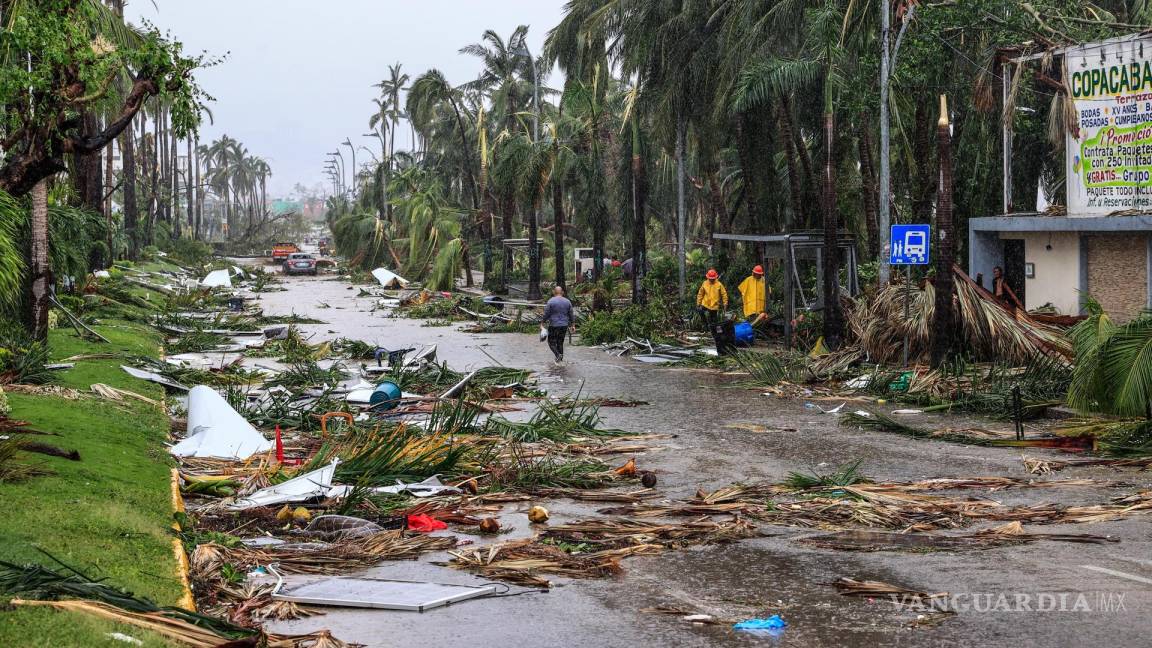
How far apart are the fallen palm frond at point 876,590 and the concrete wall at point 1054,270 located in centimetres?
1651

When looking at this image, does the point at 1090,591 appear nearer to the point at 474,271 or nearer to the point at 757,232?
the point at 757,232

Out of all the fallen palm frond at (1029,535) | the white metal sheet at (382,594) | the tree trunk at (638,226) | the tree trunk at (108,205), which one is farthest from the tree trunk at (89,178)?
the fallen palm frond at (1029,535)

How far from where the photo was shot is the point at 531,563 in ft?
30.0

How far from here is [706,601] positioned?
323 inches

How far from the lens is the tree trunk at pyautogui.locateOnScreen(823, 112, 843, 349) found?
968 inches

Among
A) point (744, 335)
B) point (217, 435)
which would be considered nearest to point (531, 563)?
point (217, 435)

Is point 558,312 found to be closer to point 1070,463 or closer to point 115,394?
point 115,394

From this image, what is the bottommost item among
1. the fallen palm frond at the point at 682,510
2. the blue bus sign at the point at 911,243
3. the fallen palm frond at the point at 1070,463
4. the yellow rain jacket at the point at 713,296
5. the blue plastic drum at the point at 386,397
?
the fallen palm frond at the point at 682,510

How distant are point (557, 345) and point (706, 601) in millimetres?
16976

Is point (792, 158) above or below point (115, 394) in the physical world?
above

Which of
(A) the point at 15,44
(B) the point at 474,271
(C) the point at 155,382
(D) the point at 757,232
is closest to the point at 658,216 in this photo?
(B) the point at 474,271

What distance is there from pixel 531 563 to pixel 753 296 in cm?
1937

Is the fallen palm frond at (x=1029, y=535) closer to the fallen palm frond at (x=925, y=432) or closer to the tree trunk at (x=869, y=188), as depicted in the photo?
the fallen palm frond at (x=925, y=432)

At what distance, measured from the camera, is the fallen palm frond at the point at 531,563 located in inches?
352
